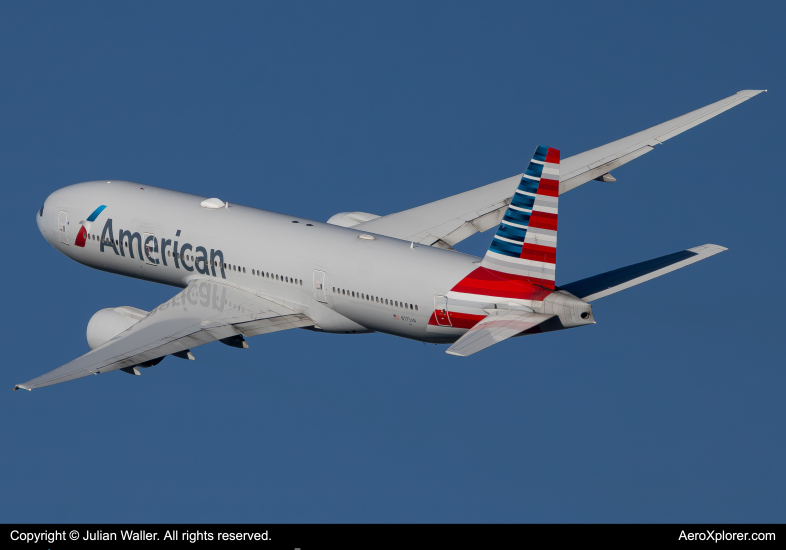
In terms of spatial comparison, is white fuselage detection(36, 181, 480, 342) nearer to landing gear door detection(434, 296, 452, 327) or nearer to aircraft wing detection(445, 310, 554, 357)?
landing gear door detection(434, 296, 452, 327)

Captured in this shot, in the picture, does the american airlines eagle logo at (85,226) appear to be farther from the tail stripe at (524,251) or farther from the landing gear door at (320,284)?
the tail stripe at (524,251)

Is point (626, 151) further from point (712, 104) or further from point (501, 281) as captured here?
point (501, 281)

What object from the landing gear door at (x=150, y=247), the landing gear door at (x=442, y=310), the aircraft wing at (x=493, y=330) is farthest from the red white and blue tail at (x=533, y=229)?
the landing gear door at (x=150, y=247)

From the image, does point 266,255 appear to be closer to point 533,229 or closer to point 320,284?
point 320,284

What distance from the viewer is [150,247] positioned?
229ft

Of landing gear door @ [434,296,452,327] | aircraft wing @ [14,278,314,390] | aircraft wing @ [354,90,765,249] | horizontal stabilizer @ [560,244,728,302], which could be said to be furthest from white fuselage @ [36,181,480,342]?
aircraft wing @ [354,90,765,249]

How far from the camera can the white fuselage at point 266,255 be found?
62.8 meters

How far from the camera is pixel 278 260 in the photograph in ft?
217

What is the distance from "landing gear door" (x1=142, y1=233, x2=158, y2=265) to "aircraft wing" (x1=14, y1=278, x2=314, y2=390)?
247 centimetres

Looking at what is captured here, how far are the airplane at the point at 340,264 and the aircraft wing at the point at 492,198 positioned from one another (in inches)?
3.0

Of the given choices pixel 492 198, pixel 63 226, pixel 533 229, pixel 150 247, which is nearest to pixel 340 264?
pixel 533 229

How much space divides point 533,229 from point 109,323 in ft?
64.1

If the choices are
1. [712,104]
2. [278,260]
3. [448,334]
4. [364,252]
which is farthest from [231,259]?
[712,104]

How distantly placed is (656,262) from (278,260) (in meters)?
16.0
